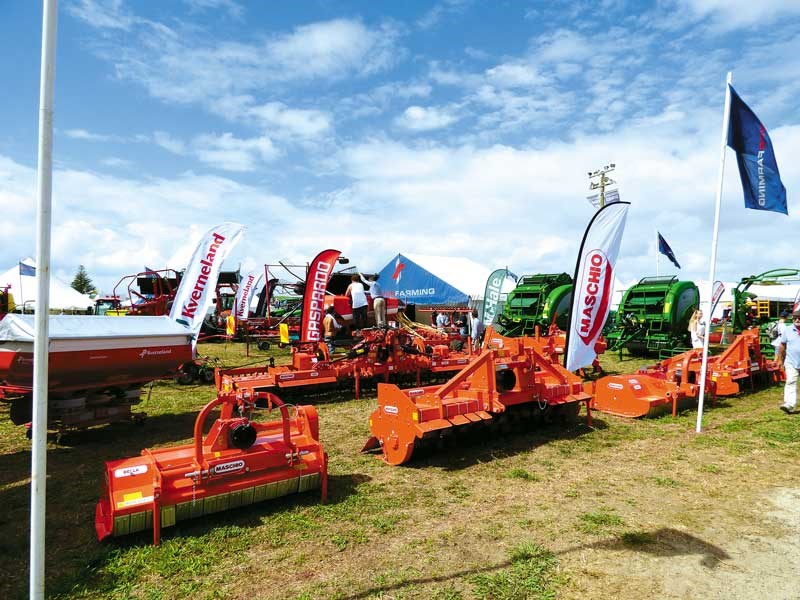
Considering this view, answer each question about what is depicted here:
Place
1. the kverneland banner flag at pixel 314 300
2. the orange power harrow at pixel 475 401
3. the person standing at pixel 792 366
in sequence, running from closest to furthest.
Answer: the orange power harrow at pixel 475 401, the person standing at pixel 792 366, the kverneland banner flag at pixel 314 300

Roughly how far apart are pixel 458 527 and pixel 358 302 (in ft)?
23.6

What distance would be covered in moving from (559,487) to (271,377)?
17.7 ft

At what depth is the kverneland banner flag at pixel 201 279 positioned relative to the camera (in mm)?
9570

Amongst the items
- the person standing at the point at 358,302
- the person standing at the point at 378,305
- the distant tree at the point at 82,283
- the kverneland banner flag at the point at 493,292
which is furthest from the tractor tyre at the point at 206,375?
the distant tree at the point at 82,283

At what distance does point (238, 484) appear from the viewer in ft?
13.7

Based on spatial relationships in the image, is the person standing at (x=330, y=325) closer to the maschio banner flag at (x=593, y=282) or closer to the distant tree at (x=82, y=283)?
the maschio banner flag at (x=593, y=282)

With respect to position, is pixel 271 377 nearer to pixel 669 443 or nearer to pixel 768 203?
pixel 669 443

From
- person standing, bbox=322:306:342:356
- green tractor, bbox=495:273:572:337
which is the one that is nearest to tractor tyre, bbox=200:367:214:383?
person standing, bbox=322:306:342:356

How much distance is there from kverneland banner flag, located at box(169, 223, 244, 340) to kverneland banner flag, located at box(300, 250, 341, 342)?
1.92m

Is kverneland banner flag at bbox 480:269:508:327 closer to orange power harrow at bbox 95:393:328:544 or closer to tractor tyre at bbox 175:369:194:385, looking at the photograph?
tractor tyre at bbox 175:369:194:385

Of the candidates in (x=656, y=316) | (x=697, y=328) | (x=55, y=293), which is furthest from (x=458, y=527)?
(x=55, y=293)

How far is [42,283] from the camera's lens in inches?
97.2

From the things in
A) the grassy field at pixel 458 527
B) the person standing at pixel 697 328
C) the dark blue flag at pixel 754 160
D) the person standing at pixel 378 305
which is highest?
the dark blue flag at pixel 754 160

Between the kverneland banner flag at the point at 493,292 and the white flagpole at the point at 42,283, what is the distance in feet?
57.8
